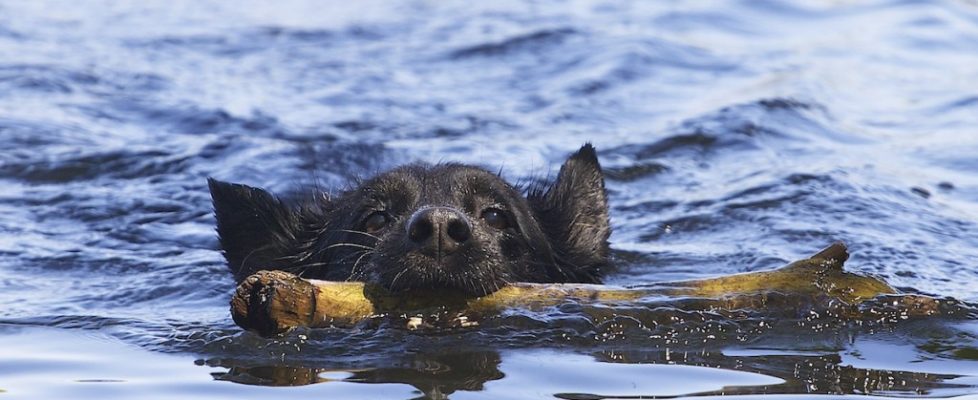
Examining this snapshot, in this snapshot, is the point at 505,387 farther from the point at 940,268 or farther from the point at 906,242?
the point at 906,242

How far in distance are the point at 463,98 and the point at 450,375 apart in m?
8.15

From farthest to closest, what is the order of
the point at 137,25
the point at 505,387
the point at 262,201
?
the point at 137,25 → the point at 262,201 → the point at 505,387

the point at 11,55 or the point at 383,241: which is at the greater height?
the point at 11,55

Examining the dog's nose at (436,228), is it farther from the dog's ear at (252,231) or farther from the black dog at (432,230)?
the dog's ear at (252,231)

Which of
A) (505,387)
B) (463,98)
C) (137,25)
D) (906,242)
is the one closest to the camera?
(505,387)

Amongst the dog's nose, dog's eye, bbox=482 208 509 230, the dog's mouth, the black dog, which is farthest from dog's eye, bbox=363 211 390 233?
the dog's nose

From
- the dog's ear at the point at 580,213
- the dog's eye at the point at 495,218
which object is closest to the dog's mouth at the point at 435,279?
the dog's eye at the point at 495,218

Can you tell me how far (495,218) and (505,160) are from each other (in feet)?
14.6

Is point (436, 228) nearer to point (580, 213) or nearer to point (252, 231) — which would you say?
point (252, 231)

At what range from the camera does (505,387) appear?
5488 millimetres

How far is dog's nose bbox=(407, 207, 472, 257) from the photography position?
5895mm

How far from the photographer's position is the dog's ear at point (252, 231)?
297 inches

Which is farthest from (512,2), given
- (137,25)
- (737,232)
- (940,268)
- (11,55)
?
(940,268)

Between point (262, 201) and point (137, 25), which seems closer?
point (262, 201)
